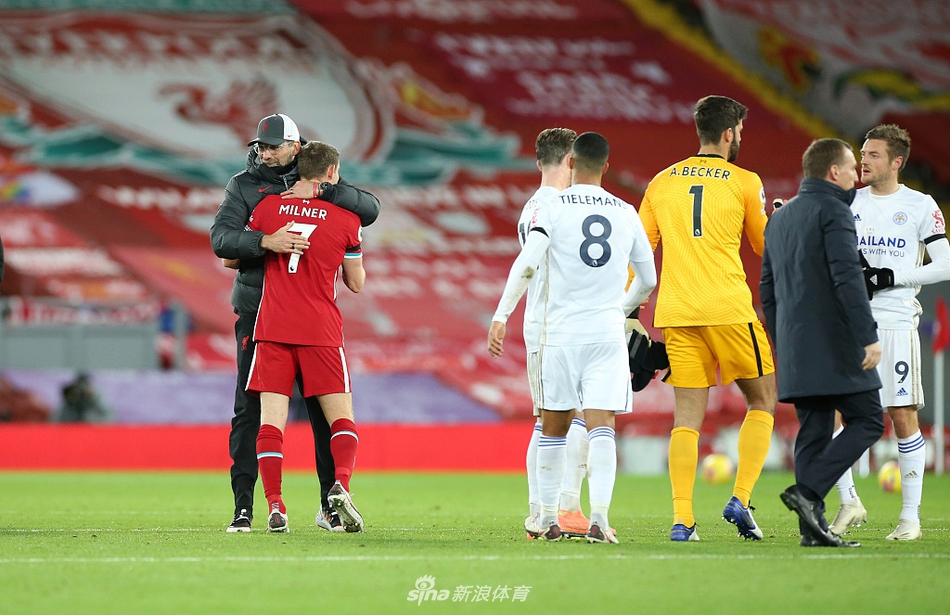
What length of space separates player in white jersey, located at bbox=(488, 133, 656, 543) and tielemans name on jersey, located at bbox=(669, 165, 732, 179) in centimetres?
49

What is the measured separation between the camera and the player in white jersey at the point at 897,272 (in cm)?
727

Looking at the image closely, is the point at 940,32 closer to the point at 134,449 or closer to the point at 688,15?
the point at 688,15

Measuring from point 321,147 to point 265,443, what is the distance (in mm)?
1618

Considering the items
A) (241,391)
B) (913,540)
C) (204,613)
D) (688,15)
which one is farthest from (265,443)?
(688,15)

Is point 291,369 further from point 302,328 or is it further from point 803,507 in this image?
point 803,507

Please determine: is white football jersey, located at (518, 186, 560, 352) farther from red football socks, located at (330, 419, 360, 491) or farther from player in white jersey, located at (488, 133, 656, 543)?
red football socks, located at (330, 419, 360, 491)

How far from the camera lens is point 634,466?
17.5 meters

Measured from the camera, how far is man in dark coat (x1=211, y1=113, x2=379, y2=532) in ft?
23.8

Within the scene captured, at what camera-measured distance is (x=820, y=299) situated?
20.8ft

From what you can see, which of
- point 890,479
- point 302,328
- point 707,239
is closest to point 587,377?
point 707,239

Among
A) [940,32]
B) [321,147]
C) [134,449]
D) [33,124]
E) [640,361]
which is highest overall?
[940,32]

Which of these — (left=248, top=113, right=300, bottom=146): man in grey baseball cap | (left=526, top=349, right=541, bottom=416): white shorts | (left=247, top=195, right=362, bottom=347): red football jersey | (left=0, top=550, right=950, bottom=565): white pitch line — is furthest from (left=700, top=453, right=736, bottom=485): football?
(left=0, top=550, right=950, bottom=565): white pitch line

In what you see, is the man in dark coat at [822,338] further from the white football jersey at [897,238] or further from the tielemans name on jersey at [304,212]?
the tielemans name on jersey at [304,212]

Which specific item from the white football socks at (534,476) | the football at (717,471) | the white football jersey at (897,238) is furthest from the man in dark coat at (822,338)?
the football at (717,471)
